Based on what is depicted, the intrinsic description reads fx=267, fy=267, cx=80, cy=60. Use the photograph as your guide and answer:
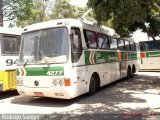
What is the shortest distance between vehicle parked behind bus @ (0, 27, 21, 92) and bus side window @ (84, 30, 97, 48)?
10.3 feet

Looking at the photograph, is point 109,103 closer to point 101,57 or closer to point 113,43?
point 101,57

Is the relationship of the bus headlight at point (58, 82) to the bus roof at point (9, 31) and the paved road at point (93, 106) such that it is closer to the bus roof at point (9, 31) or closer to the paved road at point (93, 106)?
the paved road at point (93, 106)

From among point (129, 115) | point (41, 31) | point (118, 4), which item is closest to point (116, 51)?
point (118, 4)

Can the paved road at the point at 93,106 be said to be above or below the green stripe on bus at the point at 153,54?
below

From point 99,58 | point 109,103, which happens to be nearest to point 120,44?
point 99,58

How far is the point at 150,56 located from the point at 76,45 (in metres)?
14.5

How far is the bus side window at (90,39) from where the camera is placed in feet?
34.7

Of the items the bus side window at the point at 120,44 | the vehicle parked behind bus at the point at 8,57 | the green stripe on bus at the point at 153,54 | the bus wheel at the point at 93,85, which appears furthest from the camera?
the green stripe on bus at the point at 153,54

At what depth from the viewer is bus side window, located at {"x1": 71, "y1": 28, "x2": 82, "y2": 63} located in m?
9.19

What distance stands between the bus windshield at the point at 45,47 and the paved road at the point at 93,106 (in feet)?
5.23

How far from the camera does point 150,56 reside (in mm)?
22609

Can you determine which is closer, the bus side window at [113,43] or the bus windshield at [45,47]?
the bus windshield at [45,47]

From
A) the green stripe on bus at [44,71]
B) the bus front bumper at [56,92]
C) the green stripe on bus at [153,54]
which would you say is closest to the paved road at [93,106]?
the bus front bumper at [56,92]

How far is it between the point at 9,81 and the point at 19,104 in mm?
1458
